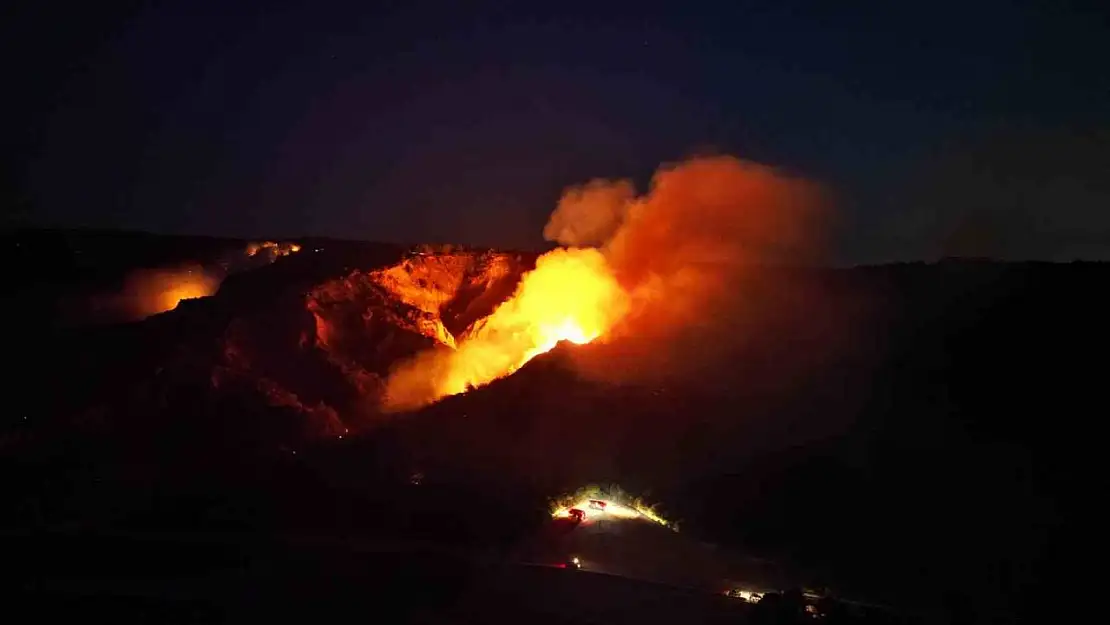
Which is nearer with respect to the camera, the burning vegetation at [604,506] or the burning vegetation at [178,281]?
the burning vegetation at [604,506]

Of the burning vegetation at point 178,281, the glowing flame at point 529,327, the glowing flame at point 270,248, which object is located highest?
the glowing flame at point 270,248

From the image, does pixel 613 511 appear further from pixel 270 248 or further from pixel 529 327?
pixel 270 248

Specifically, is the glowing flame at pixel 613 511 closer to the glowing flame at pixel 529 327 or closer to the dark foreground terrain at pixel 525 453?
the dark foreground terrain at pixel 525 453

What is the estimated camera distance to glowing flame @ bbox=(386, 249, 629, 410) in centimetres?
2809

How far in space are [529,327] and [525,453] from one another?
9101 mm

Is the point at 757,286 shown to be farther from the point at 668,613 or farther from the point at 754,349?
the point at 668,613

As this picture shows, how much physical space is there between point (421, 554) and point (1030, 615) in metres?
12.0

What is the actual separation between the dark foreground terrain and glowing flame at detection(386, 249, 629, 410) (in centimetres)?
143

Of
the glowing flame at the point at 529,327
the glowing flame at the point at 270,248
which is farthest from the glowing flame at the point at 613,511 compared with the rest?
the glowing flame at the point at 270,248

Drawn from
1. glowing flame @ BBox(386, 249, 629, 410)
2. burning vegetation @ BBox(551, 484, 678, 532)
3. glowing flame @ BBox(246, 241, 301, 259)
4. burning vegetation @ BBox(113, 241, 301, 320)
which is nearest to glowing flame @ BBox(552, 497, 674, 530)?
burning vegetation @ BBox(551, 484, 678, 532)

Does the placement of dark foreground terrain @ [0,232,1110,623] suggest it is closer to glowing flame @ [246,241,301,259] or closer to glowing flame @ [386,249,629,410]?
glowing flame @ [386,249,629,410]

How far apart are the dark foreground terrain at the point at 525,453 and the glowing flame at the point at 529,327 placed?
143cm

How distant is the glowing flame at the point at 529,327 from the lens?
92.2 feet

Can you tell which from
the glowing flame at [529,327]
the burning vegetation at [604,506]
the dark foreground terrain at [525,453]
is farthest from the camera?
the glowing flame at [529,327]
